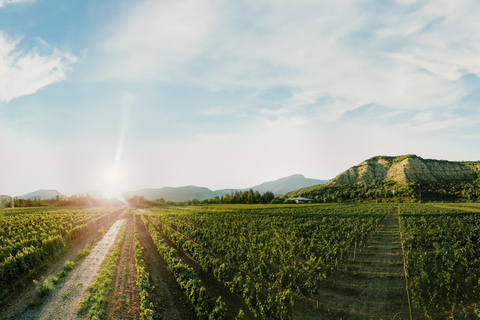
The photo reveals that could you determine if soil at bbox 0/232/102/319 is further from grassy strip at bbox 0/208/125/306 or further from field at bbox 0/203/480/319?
grassy strip at bbox 0/208/125/306

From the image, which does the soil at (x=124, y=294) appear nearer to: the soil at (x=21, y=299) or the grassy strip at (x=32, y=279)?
the grassy strip at (x=32, y=279)

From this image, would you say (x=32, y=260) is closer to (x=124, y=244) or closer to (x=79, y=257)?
(x=79, y=257)

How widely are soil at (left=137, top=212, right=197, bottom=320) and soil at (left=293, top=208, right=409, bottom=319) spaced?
24.6 ft

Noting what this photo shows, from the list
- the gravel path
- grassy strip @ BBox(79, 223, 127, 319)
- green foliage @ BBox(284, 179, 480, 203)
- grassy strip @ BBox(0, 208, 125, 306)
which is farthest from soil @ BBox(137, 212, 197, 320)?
green foliage @ BBox(284, 179, 480, 203)

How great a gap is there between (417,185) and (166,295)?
162 m

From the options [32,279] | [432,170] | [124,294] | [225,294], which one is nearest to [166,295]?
[124,294]

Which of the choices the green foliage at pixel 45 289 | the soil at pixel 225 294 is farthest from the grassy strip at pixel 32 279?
the soil at pixel 225 294

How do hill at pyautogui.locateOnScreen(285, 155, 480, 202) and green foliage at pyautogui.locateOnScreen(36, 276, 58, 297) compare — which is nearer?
green foliage at pyautogui.locateOnScreen(36, 276, 58, 297)

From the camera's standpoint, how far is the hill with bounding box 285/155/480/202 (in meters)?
123

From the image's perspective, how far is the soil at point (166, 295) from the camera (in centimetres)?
1545

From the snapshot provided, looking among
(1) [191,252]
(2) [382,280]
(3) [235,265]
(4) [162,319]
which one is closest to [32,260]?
(1) [191,252]

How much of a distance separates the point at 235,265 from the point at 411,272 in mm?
16209

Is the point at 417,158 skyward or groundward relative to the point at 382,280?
skyward

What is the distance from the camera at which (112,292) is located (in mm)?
18391
